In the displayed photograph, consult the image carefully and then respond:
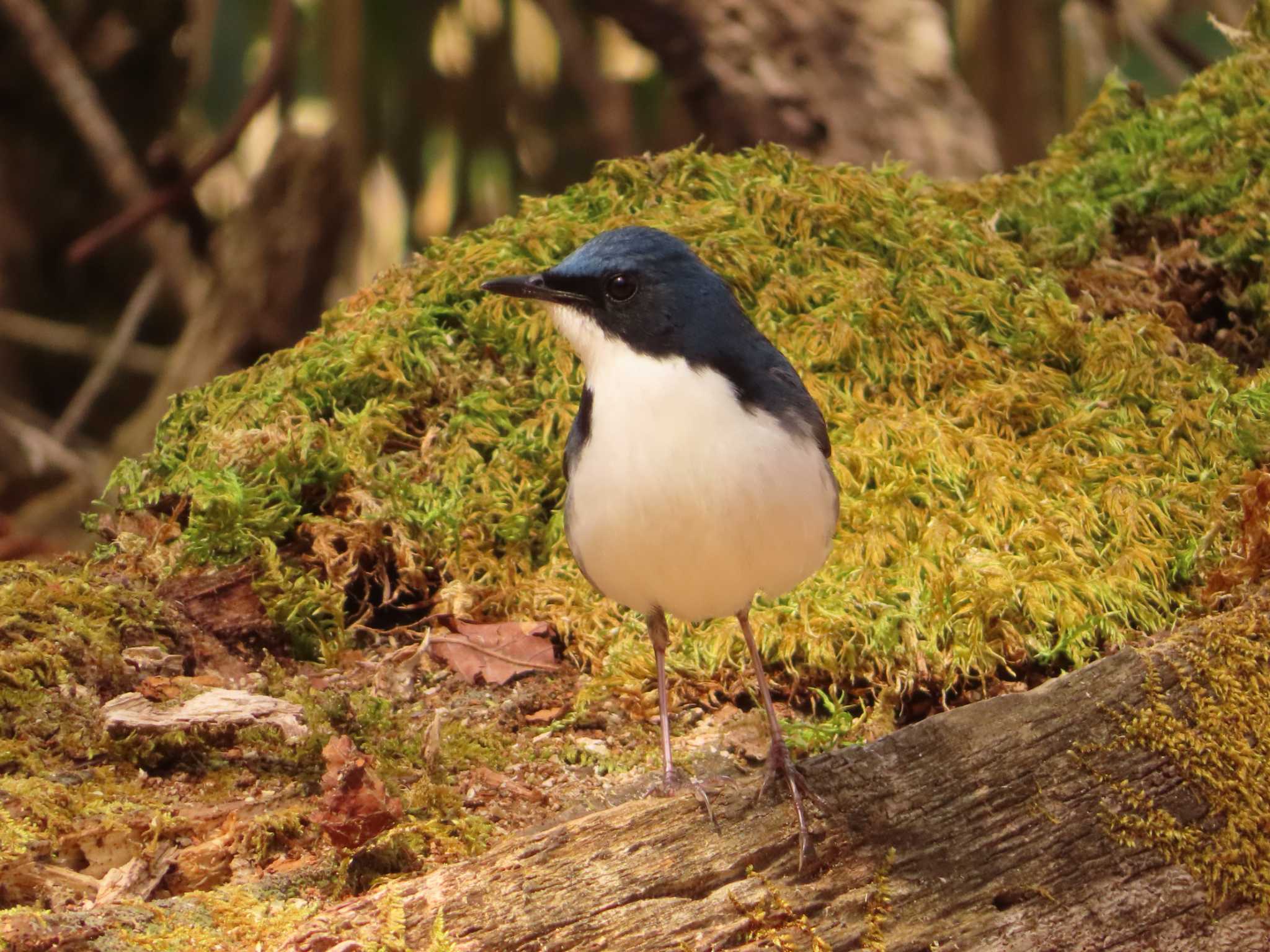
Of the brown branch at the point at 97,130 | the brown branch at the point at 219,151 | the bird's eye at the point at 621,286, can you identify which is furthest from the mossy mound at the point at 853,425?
the brown branch at the point at 97,130

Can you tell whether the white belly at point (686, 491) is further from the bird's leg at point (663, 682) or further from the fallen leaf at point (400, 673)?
the fallen leaf at point (400, 673)

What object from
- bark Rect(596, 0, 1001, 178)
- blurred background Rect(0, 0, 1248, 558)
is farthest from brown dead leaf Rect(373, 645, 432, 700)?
bark Rect(596, 0, 1001, 178)

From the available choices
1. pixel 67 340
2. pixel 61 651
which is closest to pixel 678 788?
pixel 61 651

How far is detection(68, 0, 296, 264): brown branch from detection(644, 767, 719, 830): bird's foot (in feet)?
15.6

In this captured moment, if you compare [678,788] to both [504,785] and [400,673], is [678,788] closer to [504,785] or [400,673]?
[504,785]

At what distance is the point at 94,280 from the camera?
33.0 ft

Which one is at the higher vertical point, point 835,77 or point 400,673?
point 835,77

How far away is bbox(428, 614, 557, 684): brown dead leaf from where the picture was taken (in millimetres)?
3795

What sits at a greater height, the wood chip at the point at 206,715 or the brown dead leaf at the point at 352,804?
the wood chip at the point at 206,715

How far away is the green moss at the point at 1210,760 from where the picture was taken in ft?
9.68

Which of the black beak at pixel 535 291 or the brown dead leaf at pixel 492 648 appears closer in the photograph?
the black beak at pixel 535 291

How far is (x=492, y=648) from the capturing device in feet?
12.7

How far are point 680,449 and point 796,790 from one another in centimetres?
75

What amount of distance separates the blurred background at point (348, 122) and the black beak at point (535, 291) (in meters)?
4.24
